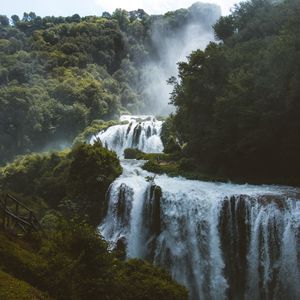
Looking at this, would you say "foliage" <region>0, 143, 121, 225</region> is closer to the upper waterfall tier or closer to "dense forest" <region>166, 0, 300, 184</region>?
"dense forest" <region>166, 0, 300, 184</region>

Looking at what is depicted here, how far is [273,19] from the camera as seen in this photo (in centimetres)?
3672

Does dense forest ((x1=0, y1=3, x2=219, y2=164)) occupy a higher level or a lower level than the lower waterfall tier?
higher

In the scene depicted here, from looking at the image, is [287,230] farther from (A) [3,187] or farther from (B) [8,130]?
(B) [8,130]

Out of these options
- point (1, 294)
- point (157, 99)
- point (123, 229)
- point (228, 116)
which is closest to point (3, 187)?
point (123, 229)

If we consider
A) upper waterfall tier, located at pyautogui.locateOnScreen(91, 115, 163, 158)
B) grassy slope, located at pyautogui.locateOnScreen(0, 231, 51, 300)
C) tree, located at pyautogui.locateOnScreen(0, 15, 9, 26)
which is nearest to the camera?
grassy slope, located at pyautogui.locateOnScreen(0, 231, 51, 300)

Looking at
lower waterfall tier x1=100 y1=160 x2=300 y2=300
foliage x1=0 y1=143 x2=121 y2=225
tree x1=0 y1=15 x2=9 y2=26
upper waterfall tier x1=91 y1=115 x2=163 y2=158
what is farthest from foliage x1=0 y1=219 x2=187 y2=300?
tree x1=0 y1=15 x2=9 y2=26

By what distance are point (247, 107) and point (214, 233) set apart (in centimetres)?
853

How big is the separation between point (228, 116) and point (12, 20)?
139187mm

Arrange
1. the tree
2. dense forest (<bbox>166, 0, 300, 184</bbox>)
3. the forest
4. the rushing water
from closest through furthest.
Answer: the forest, the rushing water, dense forest (<bbox>166, 0, 300, 184</bbox>), the tree

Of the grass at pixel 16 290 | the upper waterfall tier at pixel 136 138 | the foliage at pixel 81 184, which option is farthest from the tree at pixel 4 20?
the grass at pixel 16 290

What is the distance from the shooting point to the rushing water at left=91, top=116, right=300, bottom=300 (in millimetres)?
22078

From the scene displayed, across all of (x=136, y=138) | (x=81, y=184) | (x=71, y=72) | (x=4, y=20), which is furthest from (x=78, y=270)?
(x=4, y=20)

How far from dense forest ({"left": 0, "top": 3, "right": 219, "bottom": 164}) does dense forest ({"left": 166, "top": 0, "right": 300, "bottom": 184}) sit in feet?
129

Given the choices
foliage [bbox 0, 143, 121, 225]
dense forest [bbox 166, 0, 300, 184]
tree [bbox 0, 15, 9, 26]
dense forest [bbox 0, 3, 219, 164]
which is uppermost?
tree [bbox 0, 15, 9, 26]
